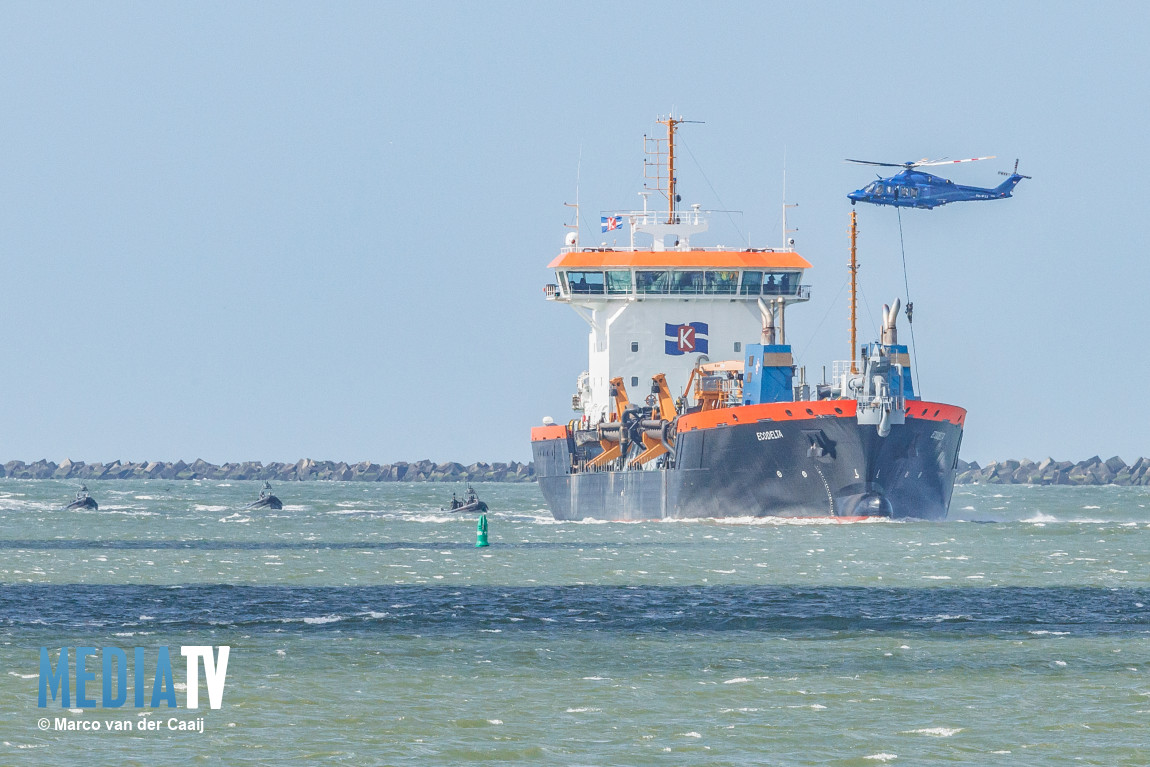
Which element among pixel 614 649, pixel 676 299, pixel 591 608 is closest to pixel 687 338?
pixel 676 299

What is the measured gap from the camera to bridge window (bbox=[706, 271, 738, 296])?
7112cm

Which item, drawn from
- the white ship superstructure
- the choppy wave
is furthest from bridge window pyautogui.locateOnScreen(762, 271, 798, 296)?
the choppy wave

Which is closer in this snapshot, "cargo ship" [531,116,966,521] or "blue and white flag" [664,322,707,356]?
"cargo ship" [531,116,966,521]

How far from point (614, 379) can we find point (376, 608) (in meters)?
37.5

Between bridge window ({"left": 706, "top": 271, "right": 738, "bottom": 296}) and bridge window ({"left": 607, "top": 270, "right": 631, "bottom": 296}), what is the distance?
10.8 feet

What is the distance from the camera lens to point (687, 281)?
2808 inches

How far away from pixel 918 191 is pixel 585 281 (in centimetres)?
1450

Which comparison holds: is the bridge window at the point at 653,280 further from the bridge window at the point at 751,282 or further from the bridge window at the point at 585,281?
the bridge window at the point at 751,282

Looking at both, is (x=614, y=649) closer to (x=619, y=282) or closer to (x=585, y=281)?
(x=619, y=282)

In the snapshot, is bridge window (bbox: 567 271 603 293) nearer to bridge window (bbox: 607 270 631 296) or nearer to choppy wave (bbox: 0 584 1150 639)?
bridge window (bbox: 607 270 631 296)

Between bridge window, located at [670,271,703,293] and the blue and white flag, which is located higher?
bridge window, located at [670,271,703,293]

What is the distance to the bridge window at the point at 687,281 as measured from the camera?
7119cm

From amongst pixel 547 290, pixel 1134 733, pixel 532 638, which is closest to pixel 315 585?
pixel 532 638

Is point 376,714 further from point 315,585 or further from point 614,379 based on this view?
point 614,379
